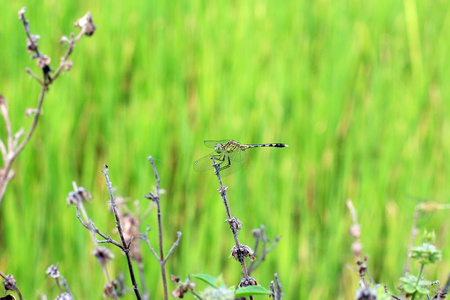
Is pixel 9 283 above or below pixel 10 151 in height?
below

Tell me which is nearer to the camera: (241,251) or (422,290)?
(422,290)

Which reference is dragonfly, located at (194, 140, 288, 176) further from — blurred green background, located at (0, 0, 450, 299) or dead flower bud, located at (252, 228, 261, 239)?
blurred green background, located at (0, 0, 450, 299)

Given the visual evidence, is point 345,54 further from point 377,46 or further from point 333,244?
point 333,244

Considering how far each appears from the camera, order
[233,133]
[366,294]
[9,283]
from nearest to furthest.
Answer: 1. [366,294]
2. [9,283]
3. [233,133]

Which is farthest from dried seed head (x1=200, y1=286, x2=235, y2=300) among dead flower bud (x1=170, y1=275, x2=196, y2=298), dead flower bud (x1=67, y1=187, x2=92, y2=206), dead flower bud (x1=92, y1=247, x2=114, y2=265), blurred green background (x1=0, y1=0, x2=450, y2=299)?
blurred green background (x1=0, y1=0, x2=450, y2=299)

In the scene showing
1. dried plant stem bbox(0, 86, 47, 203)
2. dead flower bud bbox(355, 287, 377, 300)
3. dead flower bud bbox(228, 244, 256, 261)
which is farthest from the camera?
dried plant stem bbox(0, 86, 47, 203)

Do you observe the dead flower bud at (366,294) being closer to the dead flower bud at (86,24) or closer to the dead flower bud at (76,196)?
the dead flower bud at (76,196)

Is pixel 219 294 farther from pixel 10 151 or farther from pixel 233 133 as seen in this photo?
pixel 233 133

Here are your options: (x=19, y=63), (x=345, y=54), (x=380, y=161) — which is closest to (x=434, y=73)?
(x=345, y=54)

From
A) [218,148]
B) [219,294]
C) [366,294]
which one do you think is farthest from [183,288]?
[218,148]
